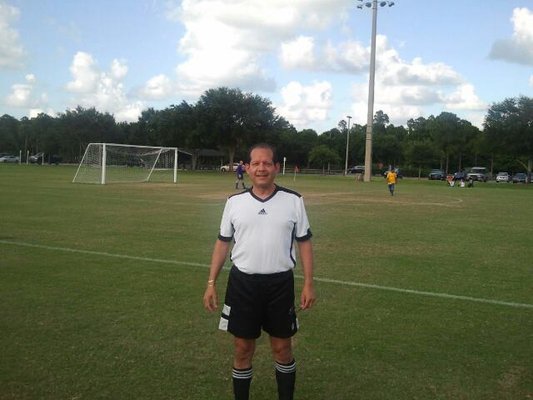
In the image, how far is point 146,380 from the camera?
4.23m

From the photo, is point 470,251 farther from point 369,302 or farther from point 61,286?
point 61,286

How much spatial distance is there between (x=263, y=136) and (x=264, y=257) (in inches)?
2656

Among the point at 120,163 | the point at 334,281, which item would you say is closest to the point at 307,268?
the point at 334,281

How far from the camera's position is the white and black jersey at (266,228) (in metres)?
3.55

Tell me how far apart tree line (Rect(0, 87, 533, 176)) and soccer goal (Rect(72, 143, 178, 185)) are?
20846 millimetres

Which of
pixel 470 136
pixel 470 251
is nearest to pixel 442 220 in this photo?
pixel 470 251

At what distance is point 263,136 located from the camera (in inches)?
2776

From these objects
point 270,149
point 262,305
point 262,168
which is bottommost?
point 262,305

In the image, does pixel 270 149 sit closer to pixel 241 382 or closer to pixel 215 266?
pixel 215 266

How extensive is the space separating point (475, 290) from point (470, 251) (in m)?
3.58

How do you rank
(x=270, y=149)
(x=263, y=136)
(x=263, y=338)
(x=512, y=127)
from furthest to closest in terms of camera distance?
(x=263, y=136) → (x=512, y=127) → (x=263, y=338) → (x=270, y=149)

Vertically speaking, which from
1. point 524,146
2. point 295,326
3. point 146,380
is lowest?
point 146,380

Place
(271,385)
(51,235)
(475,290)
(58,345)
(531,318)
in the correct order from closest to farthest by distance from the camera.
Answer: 1. (271,385)
2. (58,345)
3. (531,318)
4. (475,290)
5. (51,235)

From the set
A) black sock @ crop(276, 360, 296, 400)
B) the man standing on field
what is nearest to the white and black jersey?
the man standing on field
